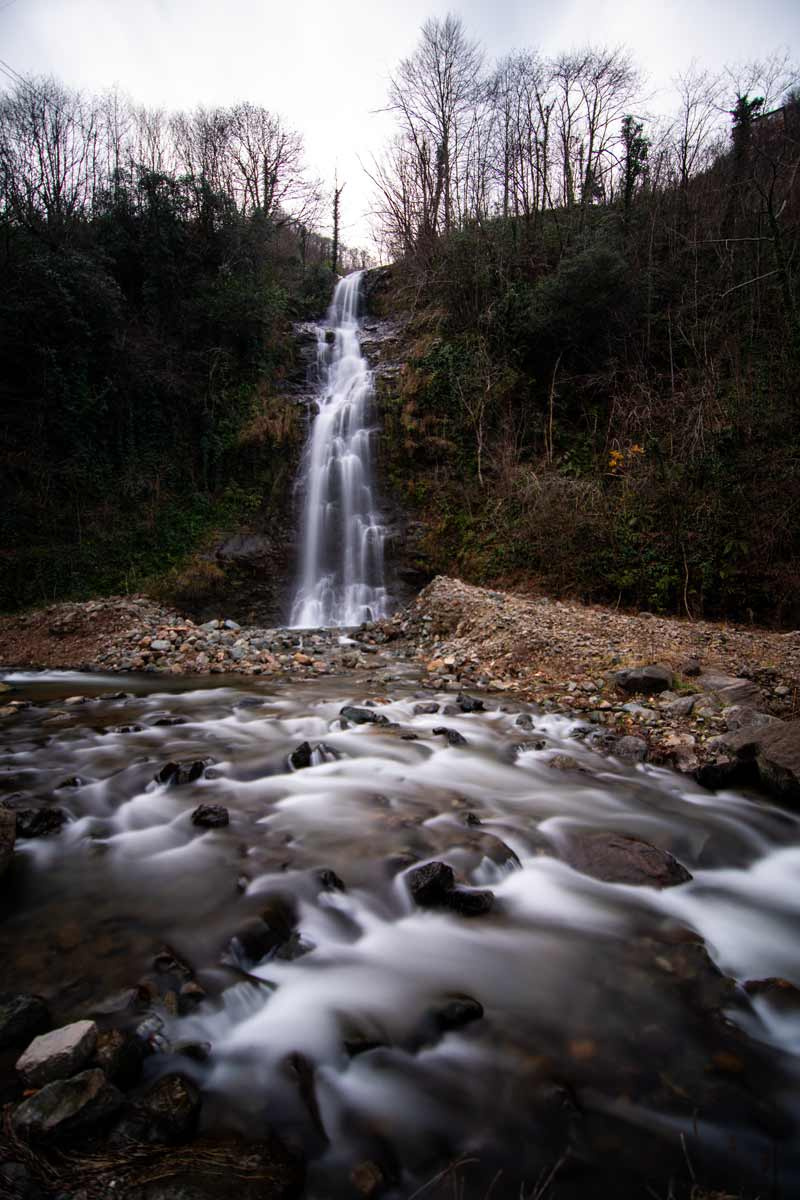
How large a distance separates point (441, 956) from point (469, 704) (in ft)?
11.8

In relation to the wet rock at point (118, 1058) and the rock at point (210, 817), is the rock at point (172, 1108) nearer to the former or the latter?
the wet rock at point (118, 1058)

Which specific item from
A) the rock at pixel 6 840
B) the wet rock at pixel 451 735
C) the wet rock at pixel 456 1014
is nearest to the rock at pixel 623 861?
the wet rock at pixel 456 1014

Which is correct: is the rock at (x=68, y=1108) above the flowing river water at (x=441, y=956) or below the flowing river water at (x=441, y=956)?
above

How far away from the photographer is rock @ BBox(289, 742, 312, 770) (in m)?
4.60

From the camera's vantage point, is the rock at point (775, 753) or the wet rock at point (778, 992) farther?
the rock at point (775, 753)

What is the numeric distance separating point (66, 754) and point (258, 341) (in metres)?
14.8

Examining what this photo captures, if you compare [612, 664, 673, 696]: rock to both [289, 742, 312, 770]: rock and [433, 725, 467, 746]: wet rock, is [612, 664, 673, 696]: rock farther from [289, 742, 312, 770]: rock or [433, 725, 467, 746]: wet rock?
[289, 742, 312, 770]: rock

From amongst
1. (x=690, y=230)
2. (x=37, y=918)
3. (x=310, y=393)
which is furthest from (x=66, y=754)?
(x=690, y=230)

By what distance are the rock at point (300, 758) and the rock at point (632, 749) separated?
2.66 m

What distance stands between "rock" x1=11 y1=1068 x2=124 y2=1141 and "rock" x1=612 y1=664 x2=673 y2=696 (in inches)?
212

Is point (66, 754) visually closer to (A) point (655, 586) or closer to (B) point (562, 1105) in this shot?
(B) point (562, 1105)

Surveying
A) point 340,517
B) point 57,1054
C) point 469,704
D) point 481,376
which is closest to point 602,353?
point 481,376

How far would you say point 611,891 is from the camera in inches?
119

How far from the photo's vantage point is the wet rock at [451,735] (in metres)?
5.07
